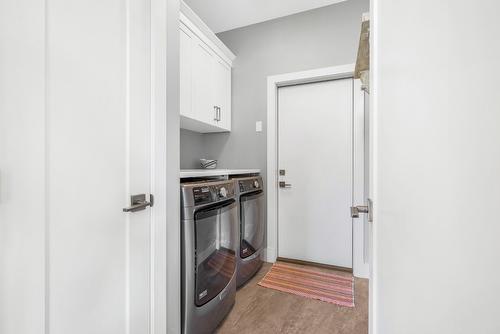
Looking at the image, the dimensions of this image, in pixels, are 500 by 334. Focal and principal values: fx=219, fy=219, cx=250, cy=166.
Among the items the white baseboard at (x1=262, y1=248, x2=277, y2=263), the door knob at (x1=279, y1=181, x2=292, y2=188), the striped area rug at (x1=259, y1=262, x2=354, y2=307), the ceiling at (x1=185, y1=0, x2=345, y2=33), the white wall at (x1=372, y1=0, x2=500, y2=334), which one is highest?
the ceiling at (x1=185, y1=0, x2=345, y2=33)

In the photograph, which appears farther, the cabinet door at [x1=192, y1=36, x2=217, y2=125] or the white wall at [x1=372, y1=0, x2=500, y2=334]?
the cabinet door at [x1=192, y1=36, x2=217, y2=125]

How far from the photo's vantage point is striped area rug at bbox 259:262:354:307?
1768 mm

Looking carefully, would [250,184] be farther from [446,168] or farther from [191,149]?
[446,168]

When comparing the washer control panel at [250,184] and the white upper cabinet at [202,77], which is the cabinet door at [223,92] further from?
the washer control panel at [250,184]

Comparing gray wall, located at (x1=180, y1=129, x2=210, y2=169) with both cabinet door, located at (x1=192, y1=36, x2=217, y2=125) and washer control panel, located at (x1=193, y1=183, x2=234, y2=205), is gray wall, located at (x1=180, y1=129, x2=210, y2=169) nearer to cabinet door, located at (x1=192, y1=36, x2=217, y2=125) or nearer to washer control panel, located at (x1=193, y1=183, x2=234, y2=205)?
cabinet door, located at (x1=192, y1=36, x2=217, y2=125)

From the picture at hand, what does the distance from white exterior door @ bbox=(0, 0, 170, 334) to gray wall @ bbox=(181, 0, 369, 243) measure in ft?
4.90

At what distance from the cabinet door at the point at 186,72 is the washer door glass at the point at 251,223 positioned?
0.90 m

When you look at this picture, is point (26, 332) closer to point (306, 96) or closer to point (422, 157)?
point (422, 157)

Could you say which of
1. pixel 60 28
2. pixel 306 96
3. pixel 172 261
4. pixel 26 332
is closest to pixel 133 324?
pixel 172 261

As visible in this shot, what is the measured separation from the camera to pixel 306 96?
Answer: 2416mm

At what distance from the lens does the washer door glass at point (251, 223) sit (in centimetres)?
194

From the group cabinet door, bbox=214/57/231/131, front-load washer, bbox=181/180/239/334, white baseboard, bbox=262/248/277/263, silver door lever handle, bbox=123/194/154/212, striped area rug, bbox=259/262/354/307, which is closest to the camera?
silver door lever handle, bbox=123/194/154/212

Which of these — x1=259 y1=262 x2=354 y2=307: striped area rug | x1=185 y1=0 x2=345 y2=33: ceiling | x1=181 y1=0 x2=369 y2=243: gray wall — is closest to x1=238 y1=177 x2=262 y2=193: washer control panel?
x1=181 y1=0 x2=369 y2=243: gray wall

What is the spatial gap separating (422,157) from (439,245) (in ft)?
0.39
